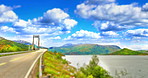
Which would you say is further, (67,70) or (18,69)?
(67,70)

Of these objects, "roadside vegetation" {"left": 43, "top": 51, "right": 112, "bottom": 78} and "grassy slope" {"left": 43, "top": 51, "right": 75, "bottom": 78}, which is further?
"roadside vegetation" {"left": 43, "top": 51, "right": 112, "bottom": 78}

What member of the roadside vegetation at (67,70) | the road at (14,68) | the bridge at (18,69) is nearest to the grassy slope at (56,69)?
the roadside vegetation at (67,70)

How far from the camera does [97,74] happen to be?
1293 inches

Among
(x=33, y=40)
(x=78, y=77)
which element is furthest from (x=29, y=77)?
(x=33, y=40)

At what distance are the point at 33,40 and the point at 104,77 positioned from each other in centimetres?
7208

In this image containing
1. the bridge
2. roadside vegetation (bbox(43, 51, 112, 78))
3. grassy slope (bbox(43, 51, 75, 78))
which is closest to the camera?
the bridge

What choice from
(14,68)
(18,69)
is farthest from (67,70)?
(18,69)

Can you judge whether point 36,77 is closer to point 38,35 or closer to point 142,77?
point 142,77

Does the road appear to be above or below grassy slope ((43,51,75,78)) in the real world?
above

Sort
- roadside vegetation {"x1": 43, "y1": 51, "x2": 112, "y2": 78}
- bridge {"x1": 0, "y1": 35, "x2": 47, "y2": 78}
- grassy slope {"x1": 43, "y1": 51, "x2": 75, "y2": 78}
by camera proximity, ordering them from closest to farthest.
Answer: bridge {"x1": 0, "y1": 35, "x2": 47, "y2": 78} < grassy slope {"x1": 43, "y1": 51, "x2": 75, "y2": 78} < roadside vegetation {"x1": 43, "y1": 51, "x2": 112, "y2": 78}

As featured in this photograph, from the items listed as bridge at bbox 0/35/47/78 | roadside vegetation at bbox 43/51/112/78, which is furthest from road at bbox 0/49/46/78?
roadside vegetation at bbox 43/51/112/78

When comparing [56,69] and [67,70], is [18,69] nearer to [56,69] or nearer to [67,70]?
[56,69]

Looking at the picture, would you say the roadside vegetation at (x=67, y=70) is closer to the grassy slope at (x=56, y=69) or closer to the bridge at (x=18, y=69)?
the grassy slope at (x=56, y=69)

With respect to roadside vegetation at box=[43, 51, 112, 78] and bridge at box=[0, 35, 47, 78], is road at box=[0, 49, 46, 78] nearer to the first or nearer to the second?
bridge at box=[0, 35, 47, 78]
